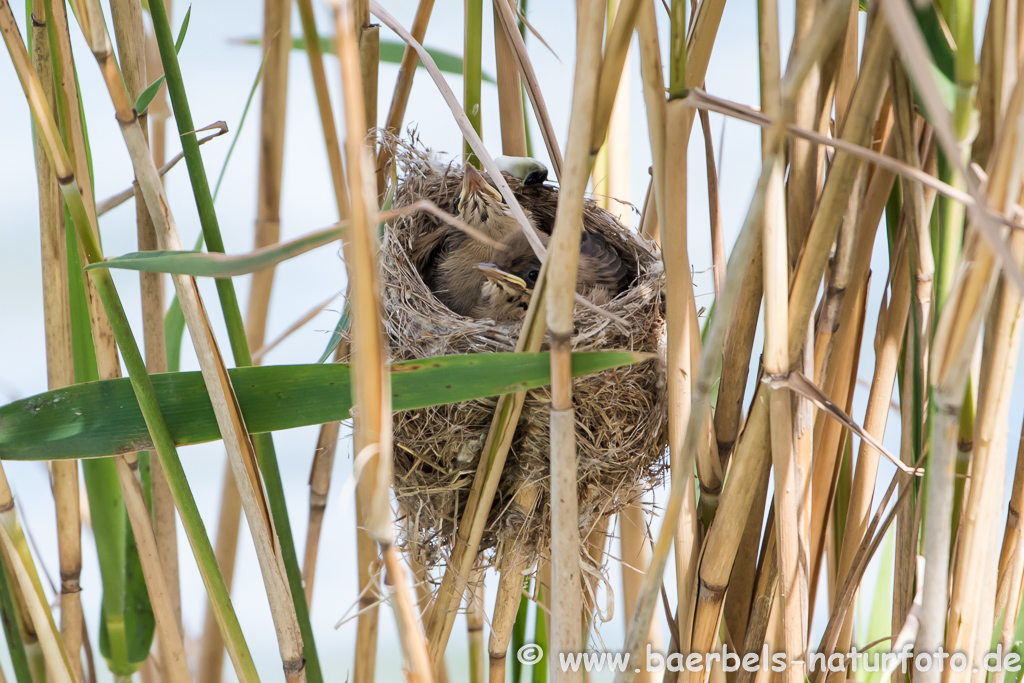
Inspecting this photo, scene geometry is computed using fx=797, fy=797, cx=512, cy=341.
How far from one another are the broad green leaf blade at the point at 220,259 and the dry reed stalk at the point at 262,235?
18.0 inches

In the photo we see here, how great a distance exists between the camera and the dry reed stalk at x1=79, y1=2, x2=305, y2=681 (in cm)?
53

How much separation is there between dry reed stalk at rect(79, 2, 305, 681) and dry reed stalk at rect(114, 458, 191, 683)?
14cm

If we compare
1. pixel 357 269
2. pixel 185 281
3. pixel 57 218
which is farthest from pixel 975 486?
pixel 57 218

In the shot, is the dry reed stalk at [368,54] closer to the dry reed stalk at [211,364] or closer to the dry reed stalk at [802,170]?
the dry reed stalk at [211,364]

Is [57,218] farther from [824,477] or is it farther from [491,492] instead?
[824,477]

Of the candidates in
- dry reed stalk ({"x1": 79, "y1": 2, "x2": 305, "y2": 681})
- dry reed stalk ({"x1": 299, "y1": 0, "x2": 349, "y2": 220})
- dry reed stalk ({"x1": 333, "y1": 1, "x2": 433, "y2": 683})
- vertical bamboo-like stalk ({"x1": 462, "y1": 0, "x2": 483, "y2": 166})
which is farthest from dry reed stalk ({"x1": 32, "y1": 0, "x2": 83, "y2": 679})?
dry reed stalk ({"x1": 333, "y1": 1, "x2": 433, "y2": 683})

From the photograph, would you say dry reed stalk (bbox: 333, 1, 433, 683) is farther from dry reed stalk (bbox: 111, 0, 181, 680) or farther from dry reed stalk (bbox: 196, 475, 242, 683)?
dry reed stalk (bbox: 196, 475, 242, 683)

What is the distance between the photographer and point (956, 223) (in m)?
0.49

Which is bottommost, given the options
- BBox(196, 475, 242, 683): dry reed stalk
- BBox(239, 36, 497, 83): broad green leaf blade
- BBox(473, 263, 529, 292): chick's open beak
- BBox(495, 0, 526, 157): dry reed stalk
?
BBox(196, 475, 242, 683): dry reed stalk

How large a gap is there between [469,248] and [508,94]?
1.67ft

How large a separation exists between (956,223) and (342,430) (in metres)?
0.65

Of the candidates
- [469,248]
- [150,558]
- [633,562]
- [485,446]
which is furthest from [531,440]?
[469,248]

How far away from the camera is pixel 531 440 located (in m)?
0.75

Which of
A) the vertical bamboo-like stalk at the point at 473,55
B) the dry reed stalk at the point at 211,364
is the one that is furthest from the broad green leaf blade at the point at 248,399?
the vertical bamboo-like stalk at the point at 473,55
